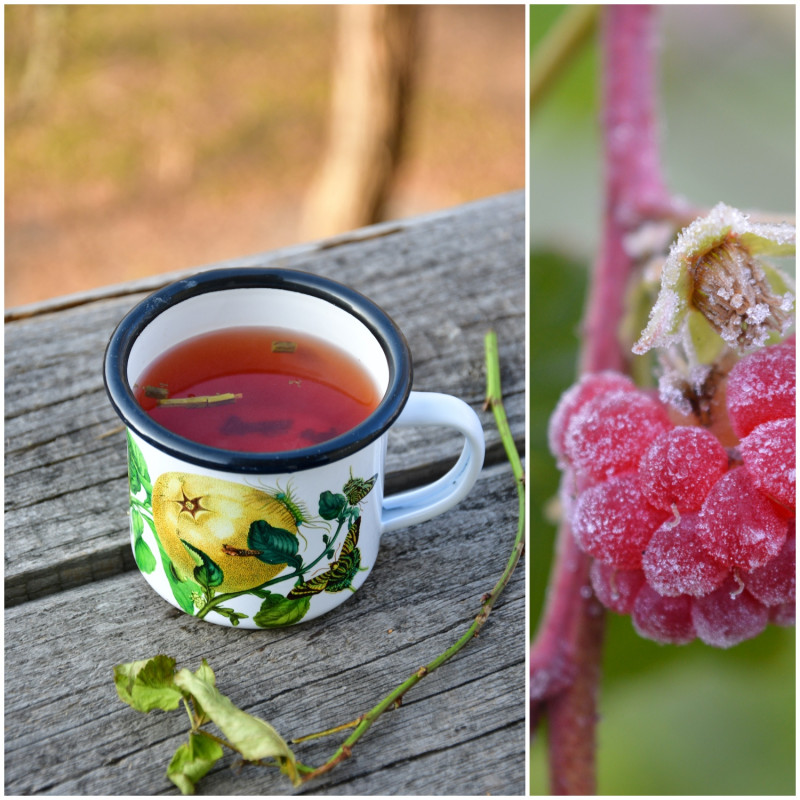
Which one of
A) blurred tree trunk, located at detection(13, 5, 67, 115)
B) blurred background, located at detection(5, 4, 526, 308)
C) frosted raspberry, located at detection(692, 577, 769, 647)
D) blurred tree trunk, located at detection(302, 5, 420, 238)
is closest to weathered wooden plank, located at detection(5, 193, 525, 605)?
frosted raspberry, located at detection(692, 577, 769, 647)

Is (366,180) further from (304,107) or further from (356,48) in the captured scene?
(304,107)

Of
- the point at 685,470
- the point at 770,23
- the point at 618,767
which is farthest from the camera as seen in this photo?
the point at 770,23

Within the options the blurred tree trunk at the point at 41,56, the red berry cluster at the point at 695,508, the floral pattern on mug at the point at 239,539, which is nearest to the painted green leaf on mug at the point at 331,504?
the floral pattern on mug at the point at 239,539

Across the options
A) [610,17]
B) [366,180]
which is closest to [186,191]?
[366,180]

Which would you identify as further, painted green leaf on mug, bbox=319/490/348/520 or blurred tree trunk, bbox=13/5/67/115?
blurred tree trunk, bbox=13/5/67/115

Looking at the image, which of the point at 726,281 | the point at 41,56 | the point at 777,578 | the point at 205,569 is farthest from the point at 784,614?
the point at 41,56

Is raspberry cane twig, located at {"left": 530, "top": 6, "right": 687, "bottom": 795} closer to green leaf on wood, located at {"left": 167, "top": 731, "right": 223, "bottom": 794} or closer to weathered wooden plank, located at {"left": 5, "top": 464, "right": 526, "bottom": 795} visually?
weathered wooden plank, located at {"left": 5, "top": 464, "right": 526, "bottom": 795}
